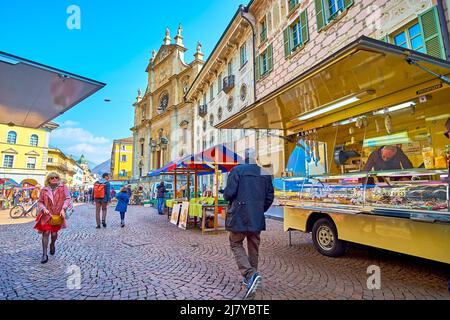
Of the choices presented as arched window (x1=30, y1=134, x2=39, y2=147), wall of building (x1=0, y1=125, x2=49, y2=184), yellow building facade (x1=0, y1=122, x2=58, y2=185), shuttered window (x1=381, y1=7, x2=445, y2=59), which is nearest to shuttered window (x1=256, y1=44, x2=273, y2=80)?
shuttered window (x1=381, y1=7, x2=445, y2=59)

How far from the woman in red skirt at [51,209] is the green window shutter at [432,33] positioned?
9.57 metres

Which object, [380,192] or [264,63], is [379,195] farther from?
[264,63]

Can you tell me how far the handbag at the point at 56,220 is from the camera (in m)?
4.74

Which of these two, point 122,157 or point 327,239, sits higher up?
point 122,157

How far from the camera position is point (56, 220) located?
4.77 meters

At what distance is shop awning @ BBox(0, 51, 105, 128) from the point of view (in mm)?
3158

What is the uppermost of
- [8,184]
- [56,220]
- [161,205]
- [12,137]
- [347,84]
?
[12,137]

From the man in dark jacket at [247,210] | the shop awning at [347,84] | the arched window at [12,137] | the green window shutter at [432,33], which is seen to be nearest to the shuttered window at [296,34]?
the green window shutter at [432,33]

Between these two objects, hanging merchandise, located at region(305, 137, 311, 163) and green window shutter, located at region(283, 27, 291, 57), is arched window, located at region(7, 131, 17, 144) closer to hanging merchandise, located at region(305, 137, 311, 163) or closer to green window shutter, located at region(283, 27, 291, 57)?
green window shutter, located at region(283, 27, 291, 57)

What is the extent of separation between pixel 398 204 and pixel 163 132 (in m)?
34.9

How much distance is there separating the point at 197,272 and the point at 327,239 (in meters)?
2.66

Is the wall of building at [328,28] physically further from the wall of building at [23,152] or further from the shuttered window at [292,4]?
the wall of building at [23,152]

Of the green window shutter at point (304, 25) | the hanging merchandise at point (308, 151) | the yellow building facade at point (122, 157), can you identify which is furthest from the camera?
the yellow building facade at point (122, 157)

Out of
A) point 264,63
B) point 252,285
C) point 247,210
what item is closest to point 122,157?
point 264,63
